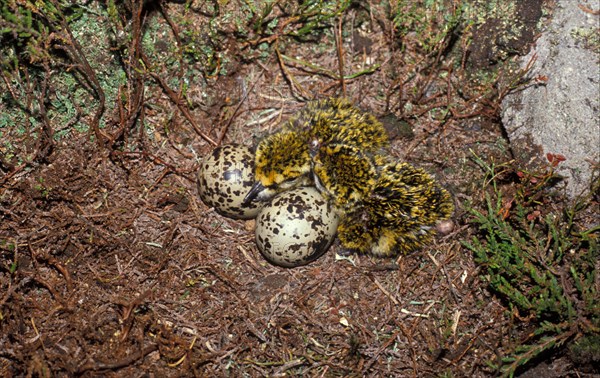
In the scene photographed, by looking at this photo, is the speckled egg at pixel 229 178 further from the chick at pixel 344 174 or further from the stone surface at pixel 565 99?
the stone surface at pixel 565 99

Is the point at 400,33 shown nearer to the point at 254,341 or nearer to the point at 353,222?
the point at 353,222

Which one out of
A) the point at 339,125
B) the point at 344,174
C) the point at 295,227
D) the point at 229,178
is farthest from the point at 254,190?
the point at 339,125

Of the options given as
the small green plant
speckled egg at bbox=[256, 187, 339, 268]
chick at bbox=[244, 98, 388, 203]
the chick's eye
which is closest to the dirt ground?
the small green plant

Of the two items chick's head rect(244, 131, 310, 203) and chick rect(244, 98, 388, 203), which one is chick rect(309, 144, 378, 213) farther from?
chick's head rect(244, 131, 310, 203)

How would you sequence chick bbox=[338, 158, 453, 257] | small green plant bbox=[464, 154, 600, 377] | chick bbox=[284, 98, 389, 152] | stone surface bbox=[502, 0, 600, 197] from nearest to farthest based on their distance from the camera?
small green plant bbox=[464, 154, 600, 377] < chick bbox=[338, 158, 453, 257] < chick bbox=[284, 98, 389, 152] < stone surface bbox=[502, 0, 600, 197]

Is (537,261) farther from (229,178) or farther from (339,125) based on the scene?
(229,178)

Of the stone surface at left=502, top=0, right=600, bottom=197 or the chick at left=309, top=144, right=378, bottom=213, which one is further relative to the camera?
the stone surface at left=502, top=0, right=600, bottom=197
